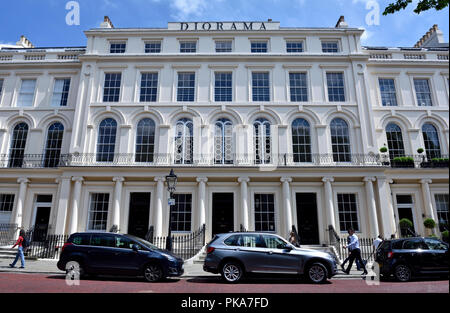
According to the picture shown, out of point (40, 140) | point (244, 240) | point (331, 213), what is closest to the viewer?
point (244, 240)

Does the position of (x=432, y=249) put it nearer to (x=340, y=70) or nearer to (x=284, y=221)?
(x=284, y=221)

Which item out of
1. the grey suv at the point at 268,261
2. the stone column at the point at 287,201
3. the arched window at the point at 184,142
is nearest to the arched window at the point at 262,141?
the stone column at the point at 287,201

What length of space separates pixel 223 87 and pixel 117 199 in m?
10.5

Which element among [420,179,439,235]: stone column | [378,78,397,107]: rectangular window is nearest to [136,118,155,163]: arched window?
[378,78,397,107]: rectangular window

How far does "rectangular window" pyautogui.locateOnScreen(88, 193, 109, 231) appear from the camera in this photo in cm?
1786

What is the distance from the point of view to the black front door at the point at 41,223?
17781 mm

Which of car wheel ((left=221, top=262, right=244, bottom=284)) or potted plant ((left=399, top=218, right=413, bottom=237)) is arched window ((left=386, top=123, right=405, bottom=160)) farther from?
car wheel ((left=221, top=262, right=244, bottom=284))

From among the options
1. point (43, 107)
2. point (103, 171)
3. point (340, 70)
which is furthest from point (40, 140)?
point (340, 70)

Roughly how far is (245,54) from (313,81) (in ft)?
17.3

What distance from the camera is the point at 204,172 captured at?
1742 cm

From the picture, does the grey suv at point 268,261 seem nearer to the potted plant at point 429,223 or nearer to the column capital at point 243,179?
the column capital at point 243,179

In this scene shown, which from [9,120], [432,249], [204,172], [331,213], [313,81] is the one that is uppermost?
[313,81]

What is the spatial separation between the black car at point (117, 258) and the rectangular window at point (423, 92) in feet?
68.4

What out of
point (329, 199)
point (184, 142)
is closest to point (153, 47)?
point (184, 142)
